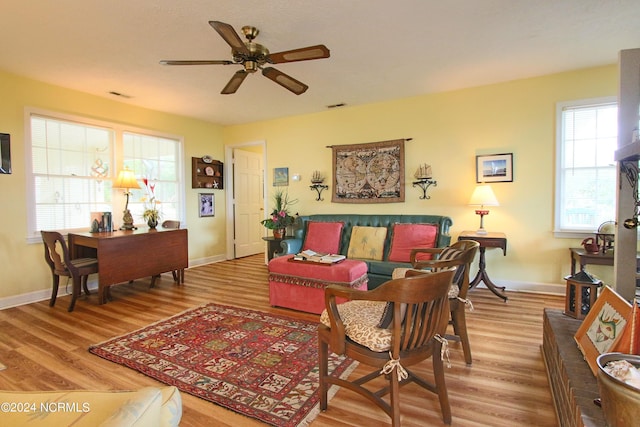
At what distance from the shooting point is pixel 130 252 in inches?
150

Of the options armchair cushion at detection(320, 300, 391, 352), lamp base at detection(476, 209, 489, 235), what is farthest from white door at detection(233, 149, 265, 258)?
armchair cushion at detection(320, 300, 391, 352)

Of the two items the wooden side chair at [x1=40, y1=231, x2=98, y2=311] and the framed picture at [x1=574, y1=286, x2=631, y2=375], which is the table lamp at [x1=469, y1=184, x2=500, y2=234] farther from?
the wooden side chair at [x1=40, y1=231, x2=98, y2=311]

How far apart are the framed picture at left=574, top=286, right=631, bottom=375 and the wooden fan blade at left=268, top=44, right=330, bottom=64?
2.15 metres

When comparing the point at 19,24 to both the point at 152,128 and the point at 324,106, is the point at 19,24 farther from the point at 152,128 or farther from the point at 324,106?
the point at 324,106

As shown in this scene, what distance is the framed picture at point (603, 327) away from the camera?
4.25ft

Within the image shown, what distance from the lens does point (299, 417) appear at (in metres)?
1.74

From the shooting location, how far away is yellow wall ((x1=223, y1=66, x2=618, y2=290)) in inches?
150

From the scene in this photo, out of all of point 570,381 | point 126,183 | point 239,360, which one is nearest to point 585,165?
point 570,381

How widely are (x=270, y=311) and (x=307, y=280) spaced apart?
1.72ft

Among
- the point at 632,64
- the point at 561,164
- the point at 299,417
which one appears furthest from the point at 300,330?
the point at 561,164

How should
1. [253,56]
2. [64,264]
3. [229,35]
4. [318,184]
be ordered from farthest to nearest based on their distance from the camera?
[318,184], [64,264], [253,56], [229,35]

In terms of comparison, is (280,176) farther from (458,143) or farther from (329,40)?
(329,40)

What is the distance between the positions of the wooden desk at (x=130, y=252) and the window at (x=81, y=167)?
52 centimetres

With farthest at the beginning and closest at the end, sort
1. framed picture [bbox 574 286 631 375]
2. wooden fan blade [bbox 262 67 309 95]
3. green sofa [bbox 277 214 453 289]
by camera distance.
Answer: green sofa [bbox 277 214 453 289] < wooden fan blade [bbox 262 67 309 95] < framed picture [bbox 574 286 631 375]
